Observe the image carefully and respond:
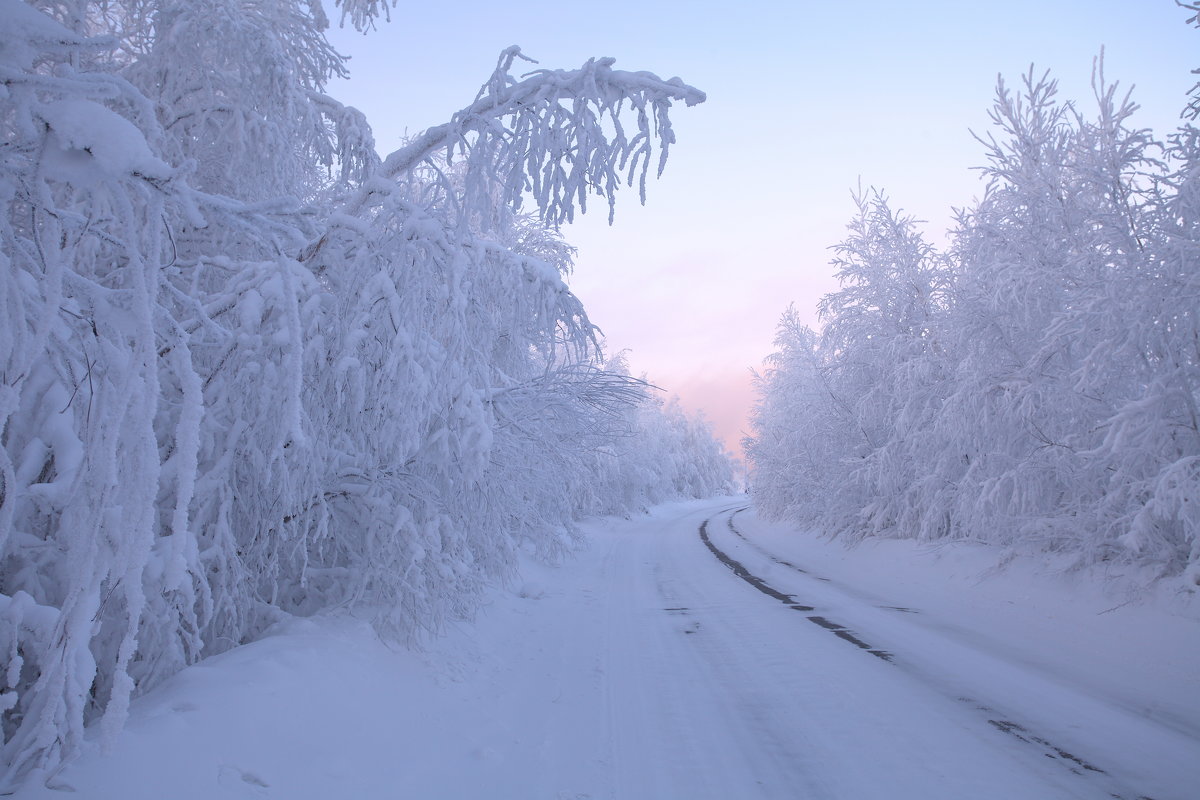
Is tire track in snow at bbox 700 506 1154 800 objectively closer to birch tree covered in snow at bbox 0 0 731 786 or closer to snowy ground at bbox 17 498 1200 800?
snowy ground at bbox 17 498 1200 800

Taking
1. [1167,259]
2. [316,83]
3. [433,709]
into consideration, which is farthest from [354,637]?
[1167,259]

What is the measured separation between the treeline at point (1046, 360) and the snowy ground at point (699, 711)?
1.35 m

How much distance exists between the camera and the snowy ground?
3.12 meters

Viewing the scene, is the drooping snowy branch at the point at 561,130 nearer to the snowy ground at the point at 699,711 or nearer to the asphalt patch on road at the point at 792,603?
the snowy ground at the point at 699,711

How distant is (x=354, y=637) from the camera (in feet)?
15.2

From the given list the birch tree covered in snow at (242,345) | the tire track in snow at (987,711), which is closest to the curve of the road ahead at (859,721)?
the tire track in snow at (987,711)

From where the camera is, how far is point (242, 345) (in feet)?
12.3

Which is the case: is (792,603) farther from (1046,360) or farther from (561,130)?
(561,130)

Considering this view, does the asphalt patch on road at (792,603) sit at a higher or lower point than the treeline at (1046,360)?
lower

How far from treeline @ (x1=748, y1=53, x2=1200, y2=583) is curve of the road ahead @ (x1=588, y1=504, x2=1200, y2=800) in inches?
114

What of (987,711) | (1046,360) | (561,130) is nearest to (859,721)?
(987,711)

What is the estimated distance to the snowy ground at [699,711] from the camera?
3.12 meters

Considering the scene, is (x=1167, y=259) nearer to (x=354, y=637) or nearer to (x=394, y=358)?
(x=394, y=358)

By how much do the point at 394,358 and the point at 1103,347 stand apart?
834 cm
